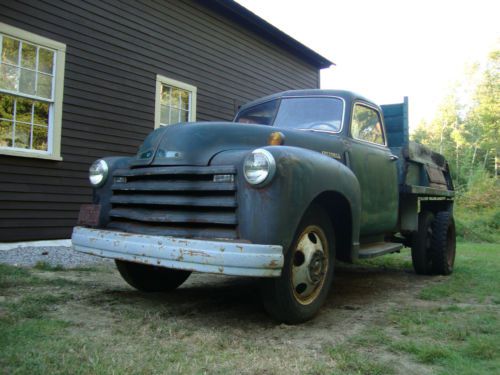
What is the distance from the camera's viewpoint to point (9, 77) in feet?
22.0

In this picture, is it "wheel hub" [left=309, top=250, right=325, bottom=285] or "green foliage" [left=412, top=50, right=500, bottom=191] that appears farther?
"green foliage" [left=412, top=50, right=500, bottom=191]

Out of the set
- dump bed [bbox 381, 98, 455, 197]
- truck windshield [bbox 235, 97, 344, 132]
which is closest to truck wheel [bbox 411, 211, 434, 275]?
dump bed [bbox 381, 98, 455, 197]

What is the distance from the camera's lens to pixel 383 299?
425 cm

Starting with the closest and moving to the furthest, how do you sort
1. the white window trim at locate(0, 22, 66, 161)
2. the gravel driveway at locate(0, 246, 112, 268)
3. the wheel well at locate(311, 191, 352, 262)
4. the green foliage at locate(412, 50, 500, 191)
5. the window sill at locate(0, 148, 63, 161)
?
the wheel well at locate(311, 191, 352, 262), the gravel driveway at locate(0, 246, 112, 268), the window sill at locate(0, 148, 63, 161), the white window trim at locate(0, 22, 66, 161), the green foliage at locate(412, 50, 500, 191)

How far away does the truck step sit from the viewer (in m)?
3.98

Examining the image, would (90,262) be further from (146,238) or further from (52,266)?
(146,238)

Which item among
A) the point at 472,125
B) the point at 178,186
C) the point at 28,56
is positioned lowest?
the point at 178,186

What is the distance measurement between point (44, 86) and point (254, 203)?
5.60m

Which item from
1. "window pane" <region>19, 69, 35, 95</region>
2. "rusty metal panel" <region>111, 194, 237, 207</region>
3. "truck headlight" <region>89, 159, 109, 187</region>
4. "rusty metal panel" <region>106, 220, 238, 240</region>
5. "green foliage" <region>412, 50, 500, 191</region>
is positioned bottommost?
"rusty metal panel" <region>106, 220, 238, 240</region>

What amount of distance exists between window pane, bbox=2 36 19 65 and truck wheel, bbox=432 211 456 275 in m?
6.36

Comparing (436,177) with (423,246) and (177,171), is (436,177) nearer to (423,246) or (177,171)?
(423,246)

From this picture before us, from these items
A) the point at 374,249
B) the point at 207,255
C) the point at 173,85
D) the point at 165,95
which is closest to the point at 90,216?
the point at 207,255

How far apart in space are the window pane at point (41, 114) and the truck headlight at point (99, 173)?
12.6 ft

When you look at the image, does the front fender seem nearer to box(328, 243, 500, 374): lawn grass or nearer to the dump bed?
box(328, 243, 500, 374): lawn grass
